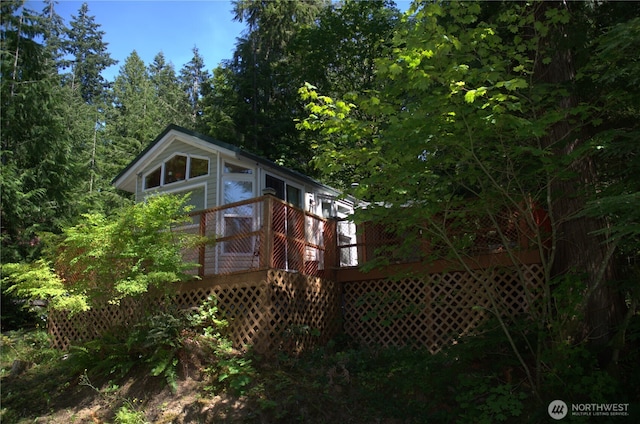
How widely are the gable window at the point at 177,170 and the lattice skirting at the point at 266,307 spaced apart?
346 cm

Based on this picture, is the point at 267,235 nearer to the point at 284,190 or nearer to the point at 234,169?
the point at 234,169

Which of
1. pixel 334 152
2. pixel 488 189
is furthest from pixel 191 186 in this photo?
pixel 488 189

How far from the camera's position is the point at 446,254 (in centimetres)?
640

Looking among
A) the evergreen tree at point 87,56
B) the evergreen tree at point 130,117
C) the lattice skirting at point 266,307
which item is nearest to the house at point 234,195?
the lattice skirting at point 266,307

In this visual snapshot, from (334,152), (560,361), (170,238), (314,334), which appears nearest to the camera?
(560,361)

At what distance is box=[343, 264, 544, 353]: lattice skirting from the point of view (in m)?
6.81

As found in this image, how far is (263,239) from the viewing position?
23.5 ft

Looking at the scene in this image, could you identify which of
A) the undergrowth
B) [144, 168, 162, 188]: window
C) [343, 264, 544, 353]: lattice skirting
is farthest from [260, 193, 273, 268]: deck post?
[144, 168, 162, 188]: window

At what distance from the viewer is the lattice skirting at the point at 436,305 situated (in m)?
6.81

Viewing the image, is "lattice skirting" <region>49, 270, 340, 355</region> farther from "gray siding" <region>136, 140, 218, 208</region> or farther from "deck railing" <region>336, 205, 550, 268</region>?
"gray siding" <region>136, 140, 218, 208</region>

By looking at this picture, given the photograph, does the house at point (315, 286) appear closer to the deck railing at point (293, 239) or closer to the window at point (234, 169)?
the deck railing at point (293, 239)

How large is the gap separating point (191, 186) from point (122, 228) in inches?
154

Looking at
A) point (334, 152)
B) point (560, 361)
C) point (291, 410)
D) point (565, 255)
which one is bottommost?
point (291, 410)

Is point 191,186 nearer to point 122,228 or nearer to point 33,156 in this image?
point 122,228
